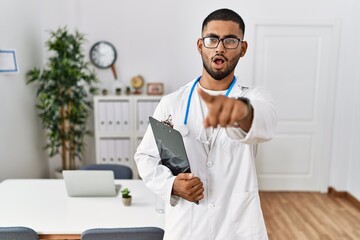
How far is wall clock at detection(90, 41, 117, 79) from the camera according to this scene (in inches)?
150

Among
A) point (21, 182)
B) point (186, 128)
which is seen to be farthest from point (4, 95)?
point (186, 128)

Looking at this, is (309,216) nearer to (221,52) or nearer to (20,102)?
(221,52)

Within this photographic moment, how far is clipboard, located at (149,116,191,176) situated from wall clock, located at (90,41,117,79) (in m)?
2.80

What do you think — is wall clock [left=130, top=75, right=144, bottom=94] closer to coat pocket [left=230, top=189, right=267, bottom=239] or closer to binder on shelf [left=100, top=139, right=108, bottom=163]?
binder on shelf [left=100, top=139, right=108, bottom=163]

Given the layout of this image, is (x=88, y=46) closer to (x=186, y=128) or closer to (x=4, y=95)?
(x=4, y=95)

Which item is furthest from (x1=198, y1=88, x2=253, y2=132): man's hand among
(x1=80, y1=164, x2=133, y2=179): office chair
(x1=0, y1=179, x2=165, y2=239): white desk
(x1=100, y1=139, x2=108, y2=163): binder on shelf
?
(x1=100, y1=139, x2=108, y2=163): binder on shelf

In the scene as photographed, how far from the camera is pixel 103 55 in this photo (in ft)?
12.6

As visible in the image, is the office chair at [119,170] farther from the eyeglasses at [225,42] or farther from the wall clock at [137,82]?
the eyeglasses at [225,42]

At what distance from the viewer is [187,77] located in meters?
3.89

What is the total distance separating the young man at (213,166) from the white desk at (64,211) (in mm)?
527

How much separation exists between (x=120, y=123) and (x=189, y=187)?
2601 millimetres

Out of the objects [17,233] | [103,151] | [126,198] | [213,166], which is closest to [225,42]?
[213,166]

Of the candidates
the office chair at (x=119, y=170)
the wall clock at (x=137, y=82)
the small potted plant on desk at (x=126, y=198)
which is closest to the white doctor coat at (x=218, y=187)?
the small potted plant on desk at (x=126, y=198)

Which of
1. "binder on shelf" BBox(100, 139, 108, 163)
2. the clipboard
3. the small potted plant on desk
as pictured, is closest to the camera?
the clipboard
